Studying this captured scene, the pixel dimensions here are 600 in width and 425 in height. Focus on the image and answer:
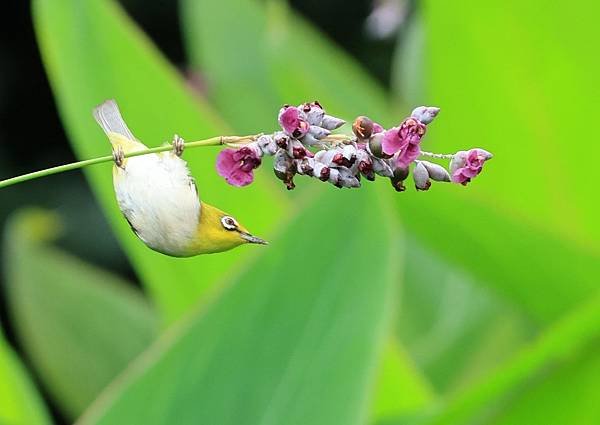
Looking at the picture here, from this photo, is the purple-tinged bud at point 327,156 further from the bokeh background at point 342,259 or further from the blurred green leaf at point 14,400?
the blurred green leaf at point 14,400

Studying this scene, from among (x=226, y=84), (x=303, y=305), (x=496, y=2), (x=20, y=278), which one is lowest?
(x=20, y=278)

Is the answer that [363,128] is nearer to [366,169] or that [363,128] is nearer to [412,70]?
[366,169]

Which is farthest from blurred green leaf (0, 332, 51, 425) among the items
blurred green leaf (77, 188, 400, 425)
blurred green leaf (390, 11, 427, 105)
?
blurred green leaf (390, 11, 427, 105)

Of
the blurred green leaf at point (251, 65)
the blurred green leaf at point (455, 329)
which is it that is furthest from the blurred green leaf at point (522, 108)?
the blurred green leaf at point (251, 65)

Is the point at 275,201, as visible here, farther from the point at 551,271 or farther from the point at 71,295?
the point at 71,295

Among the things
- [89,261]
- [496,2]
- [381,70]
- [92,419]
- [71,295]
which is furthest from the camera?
[381,70]

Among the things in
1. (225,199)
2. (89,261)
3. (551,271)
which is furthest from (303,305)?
(89,261)

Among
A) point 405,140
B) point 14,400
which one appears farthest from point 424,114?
point 14,400

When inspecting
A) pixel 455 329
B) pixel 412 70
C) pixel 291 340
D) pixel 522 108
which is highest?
pixel 412 70
